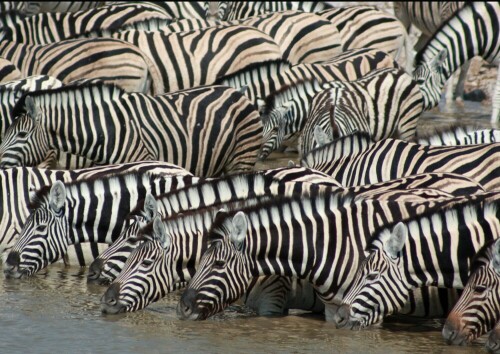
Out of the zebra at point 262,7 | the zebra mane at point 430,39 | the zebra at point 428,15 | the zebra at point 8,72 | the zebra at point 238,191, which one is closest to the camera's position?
the zebra at point 238,191

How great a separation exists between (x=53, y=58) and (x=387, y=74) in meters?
3.90

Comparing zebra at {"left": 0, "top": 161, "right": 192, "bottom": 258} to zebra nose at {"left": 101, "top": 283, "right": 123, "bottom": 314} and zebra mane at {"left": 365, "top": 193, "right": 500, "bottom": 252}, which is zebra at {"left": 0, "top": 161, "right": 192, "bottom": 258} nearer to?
zebra nose at {"left": 101, "top": 283, "right": 123, "bottom": 314}

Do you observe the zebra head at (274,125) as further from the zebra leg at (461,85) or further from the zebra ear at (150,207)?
the zebra leg at (461,85)

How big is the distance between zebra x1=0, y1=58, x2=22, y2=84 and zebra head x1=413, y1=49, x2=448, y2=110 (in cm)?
495

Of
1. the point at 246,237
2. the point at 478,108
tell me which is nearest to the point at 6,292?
the point at 246,237

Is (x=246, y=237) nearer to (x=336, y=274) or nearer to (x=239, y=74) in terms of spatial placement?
(x=336, y=274)

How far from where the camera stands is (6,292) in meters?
8.67

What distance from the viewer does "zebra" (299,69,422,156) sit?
1282 centimetres

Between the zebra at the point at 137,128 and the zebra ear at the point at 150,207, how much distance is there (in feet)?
8.95

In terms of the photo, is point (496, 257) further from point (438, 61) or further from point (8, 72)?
point (438, 61)

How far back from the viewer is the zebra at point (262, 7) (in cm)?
1884

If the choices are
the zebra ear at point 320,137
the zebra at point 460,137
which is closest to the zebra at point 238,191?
the zebra at point 460,137

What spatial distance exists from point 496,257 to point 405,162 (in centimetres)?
280

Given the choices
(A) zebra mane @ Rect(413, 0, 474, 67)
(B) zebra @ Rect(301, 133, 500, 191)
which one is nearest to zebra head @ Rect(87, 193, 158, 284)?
(B) zebra @ Rect(301, 133, 500, 191)
